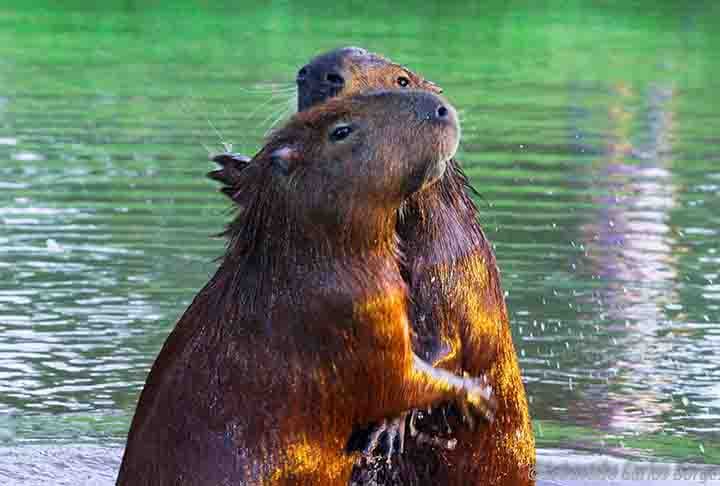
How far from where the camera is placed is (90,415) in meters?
8.08

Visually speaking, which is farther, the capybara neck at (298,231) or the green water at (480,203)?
the green water at (480,203)

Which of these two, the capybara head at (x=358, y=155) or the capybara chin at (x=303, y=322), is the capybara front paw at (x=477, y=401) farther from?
the capybara head at (x=358, y=155)

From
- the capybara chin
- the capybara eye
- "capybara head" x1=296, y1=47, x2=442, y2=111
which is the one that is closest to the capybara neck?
the capybara chin

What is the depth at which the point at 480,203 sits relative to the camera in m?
12.5

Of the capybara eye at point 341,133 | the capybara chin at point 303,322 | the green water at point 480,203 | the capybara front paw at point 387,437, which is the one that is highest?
the capybara eye at point 341,133

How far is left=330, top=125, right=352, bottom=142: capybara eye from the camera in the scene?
5043 mm

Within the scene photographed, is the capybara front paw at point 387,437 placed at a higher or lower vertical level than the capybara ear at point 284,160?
lower

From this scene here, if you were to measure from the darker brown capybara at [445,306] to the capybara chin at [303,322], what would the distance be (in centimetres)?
35

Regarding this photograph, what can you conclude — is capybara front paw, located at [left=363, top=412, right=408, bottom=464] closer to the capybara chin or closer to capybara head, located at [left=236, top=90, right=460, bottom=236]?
the capybara chin

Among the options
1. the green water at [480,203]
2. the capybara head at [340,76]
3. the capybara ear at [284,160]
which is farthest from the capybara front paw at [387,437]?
the green water at [480,203]

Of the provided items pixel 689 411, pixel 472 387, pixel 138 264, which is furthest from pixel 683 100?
pixel 472 387

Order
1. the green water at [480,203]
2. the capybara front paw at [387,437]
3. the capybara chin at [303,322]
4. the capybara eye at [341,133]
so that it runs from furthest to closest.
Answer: the green water at [480,203] < the capybara front paw at [387,437] < the capybara eye at [341,133] < the capybara chin at [303,322]

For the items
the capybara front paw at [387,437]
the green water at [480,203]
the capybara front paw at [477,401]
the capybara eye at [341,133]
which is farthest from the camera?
the green water at [480,203]

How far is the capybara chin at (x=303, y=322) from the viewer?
491cm
